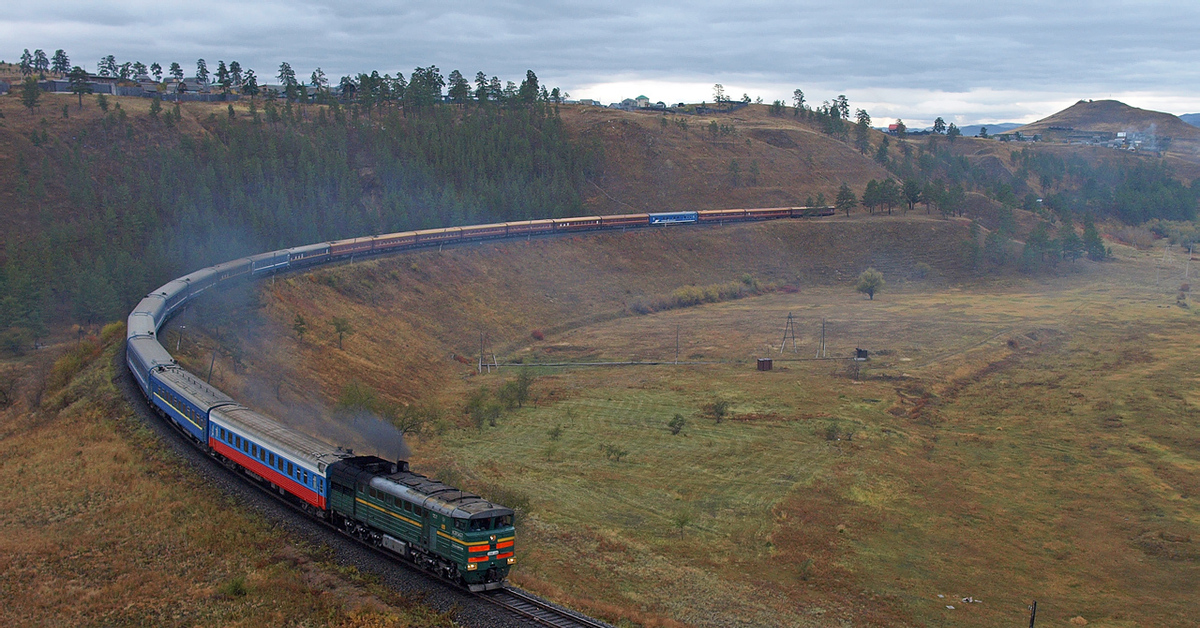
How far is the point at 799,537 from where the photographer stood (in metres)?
39.3

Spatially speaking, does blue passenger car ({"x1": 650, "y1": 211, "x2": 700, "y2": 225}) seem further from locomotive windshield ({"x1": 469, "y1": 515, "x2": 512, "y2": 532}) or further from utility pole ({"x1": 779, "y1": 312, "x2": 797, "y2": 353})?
locomotive windshield ({"x1": 469, "y1": 515, "x2": 512, "y2": 532})

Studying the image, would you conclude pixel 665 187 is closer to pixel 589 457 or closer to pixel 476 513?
pixel 589 457

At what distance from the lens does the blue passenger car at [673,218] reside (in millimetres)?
130375

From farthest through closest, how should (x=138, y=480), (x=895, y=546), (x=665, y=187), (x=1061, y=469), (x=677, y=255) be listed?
(x=665, y=187) → (x=677, y=255) → (x=1061, y=469) → (x=895, y=546) → (x=138, y=480)

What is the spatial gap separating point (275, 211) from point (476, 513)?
86477 mm

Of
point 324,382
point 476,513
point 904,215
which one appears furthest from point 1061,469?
point 904,215

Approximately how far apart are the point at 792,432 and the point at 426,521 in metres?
35.6

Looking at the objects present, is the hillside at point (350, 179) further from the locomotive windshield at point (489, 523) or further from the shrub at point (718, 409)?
the locomotive windshield at point (489, 523)

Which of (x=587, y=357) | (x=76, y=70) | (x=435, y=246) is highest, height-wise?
(x=76, y=70)

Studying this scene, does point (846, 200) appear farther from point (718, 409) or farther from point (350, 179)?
point (718, 409)

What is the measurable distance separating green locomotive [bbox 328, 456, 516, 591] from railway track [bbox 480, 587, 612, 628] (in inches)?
17.7

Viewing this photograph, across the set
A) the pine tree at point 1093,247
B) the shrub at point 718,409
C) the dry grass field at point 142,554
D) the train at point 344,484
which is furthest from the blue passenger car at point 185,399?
the pine tree at point 1093,247

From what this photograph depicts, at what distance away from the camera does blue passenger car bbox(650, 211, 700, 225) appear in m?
130

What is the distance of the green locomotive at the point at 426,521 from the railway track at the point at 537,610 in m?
0.45
